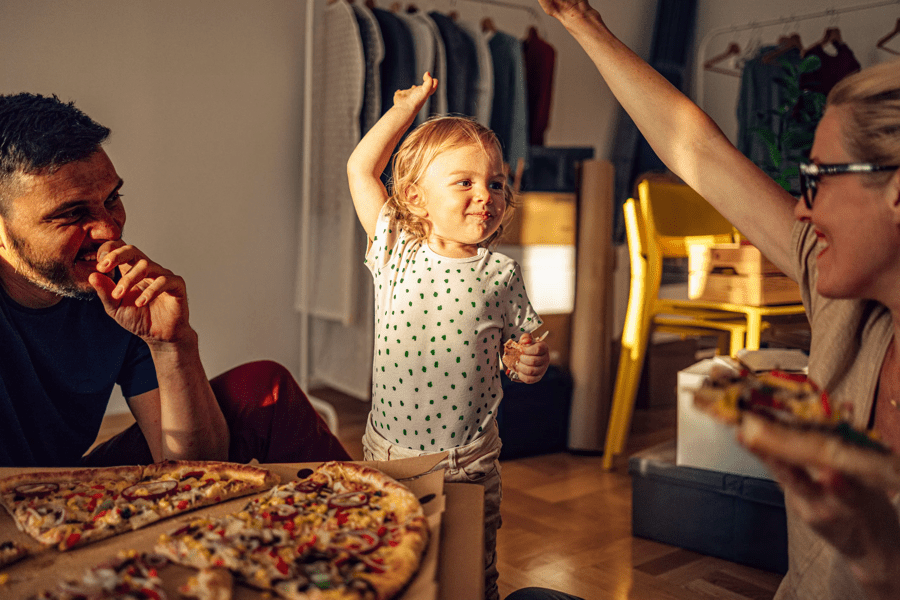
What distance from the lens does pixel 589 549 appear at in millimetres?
1957

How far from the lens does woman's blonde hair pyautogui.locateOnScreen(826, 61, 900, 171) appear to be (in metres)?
0.78

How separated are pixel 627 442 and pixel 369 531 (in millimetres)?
2248

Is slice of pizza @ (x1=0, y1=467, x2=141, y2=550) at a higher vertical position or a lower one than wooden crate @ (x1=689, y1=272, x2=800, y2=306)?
lower

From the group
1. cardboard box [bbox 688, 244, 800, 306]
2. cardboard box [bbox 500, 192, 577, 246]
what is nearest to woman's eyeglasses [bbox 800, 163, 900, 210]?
cardboard box [bbox 688, 244, 800, 306]

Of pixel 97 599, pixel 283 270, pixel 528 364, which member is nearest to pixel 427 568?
pixel 97 599

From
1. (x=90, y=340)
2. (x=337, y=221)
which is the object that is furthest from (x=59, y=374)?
(x=337, y=221)

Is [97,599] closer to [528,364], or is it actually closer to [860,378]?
[528,364]

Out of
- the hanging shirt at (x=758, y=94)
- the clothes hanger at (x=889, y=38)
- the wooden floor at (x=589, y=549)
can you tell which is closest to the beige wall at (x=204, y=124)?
the wooden floor at (x=589, y=549)

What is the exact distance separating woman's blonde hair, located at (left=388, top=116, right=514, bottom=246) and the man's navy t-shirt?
1.80 ft

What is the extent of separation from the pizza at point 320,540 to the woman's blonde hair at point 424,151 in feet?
1.72

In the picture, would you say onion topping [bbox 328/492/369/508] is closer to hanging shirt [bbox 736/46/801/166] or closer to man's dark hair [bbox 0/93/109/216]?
man's dark hair [bbox 0/93/109/216]

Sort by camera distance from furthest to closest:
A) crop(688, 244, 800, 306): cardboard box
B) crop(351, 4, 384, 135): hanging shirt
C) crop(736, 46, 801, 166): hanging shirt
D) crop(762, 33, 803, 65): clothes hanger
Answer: crop(736, 46, 801, 166): hanging shirt < crop(762, 33, 803, 65): clothes hanger < crop(351, 4, 384, 135): hanging shirt < crop(688, 244, 800, 306): cardboard box

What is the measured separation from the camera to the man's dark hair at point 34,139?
1.15 m

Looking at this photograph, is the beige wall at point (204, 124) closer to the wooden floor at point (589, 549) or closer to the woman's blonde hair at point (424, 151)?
the wooden floor at point (589, 549)
